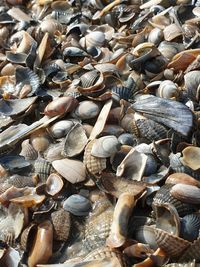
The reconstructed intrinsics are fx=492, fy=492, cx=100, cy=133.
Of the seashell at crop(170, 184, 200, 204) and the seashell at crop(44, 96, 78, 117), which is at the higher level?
the seashell at crop(44, 96, 78, 117)

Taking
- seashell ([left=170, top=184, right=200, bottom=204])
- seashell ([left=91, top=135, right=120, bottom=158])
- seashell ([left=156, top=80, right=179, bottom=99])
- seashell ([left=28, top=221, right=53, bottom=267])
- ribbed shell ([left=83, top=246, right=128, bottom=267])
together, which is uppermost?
seashell ([left=156, top=80, right=179, bottom=99])

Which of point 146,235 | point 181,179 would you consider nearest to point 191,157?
point 181,179

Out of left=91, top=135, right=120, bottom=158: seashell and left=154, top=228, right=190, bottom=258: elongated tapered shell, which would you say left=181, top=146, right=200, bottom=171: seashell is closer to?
left=91, top=135, right=120, bottom=158: seashell

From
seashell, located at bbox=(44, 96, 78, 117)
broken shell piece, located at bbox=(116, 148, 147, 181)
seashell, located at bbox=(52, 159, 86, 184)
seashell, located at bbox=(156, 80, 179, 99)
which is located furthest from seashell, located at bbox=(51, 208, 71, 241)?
seashell, located at bbox=(156, 80, 179, 99)

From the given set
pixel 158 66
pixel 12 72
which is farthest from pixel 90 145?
pixel 12 72

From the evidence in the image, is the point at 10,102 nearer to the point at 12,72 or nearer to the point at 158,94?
the point at 12,72
